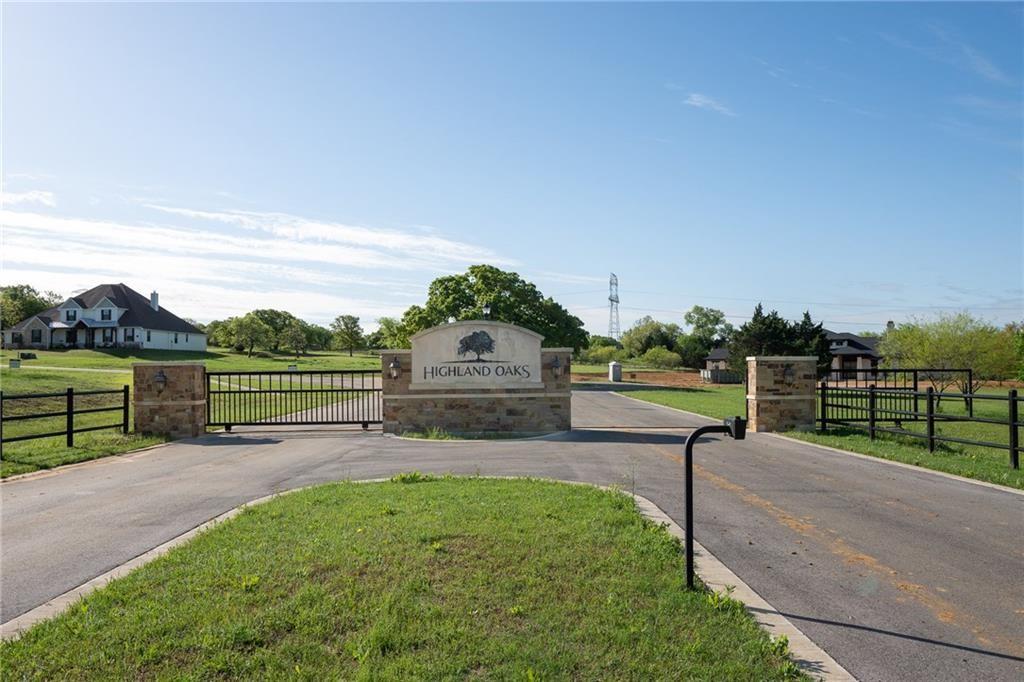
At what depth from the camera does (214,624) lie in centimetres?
393

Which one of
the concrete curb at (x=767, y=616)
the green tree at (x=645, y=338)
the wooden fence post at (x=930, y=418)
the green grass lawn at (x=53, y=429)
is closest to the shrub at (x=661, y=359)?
the green tree at (x=645, y=338)

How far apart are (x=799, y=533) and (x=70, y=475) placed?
10.6 m

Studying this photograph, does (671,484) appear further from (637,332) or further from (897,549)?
(637,332)

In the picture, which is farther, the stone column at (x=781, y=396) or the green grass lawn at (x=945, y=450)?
the stone column at (x=781, y=396)

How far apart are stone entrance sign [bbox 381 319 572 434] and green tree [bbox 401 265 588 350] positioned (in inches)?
944

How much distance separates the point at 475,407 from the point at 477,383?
→ 23.2 inches

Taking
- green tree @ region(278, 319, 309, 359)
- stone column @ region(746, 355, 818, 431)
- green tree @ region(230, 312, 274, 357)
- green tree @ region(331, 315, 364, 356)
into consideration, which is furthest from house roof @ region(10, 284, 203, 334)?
stone column @ region(746, 355, 818, 431)

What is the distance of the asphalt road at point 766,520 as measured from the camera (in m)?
4.26

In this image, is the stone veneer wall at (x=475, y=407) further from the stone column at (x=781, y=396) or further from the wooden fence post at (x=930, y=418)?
the wooden fence post at (x=930, y=418)

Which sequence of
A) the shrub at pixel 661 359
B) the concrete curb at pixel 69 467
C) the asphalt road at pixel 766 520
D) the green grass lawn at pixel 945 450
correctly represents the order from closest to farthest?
the asphalt road at pixel 766 520
the green grass lawn at pixel 945 450
the concrete curb at pixel 69 467
the shrub at pixel 661 359

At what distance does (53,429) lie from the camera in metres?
15.9

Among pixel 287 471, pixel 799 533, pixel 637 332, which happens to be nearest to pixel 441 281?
pixel 287 471

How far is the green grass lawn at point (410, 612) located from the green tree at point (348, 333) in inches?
3686

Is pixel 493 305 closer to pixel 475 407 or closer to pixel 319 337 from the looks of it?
pixel 475 407
